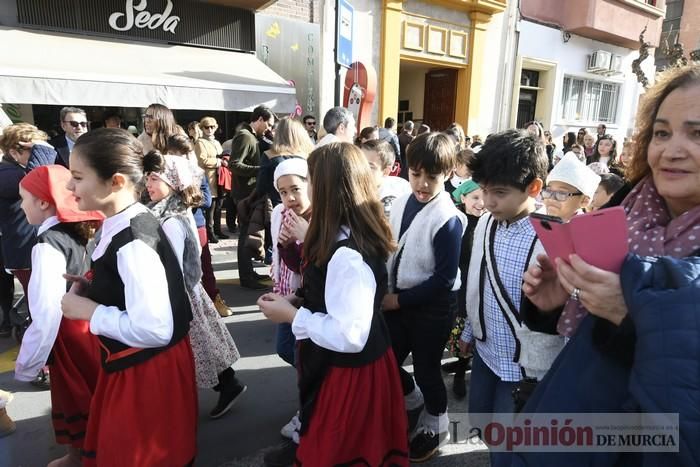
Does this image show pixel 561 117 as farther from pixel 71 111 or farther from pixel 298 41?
pixel 71 111

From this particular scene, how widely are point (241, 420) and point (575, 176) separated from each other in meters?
2.46

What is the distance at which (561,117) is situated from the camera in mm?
14672

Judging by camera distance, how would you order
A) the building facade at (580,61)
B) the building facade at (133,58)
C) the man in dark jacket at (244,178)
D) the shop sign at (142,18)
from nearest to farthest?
the man in dark jacket at (244,178), the building facade at (133,58), the shop sign at (142,18), the building facade at (580,61)

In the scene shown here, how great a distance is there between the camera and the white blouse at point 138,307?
1540 millimetres

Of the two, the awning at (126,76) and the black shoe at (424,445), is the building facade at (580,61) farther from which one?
the black shoe at (424,445)

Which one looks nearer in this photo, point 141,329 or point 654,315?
point 654,315

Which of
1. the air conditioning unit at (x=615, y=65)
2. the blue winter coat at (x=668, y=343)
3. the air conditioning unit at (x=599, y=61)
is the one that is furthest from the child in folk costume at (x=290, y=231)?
the air conditioning unit at (x=615, y=65)

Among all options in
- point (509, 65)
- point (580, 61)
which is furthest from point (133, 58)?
point (580, 61)

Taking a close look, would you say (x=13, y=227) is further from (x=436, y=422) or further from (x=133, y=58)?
(x=133, y=58)

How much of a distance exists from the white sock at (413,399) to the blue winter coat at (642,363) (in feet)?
4.67

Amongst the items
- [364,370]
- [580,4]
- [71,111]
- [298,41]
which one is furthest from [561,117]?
[364,370]

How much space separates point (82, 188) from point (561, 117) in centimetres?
1577

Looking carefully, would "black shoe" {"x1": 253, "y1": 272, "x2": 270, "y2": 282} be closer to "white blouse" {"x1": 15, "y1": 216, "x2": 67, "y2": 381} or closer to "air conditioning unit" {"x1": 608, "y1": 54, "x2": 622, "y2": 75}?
"white blouse" {"x1": 15, "y1": 216, "x2": 67, "y2": 381}

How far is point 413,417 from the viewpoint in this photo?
7.91ft
